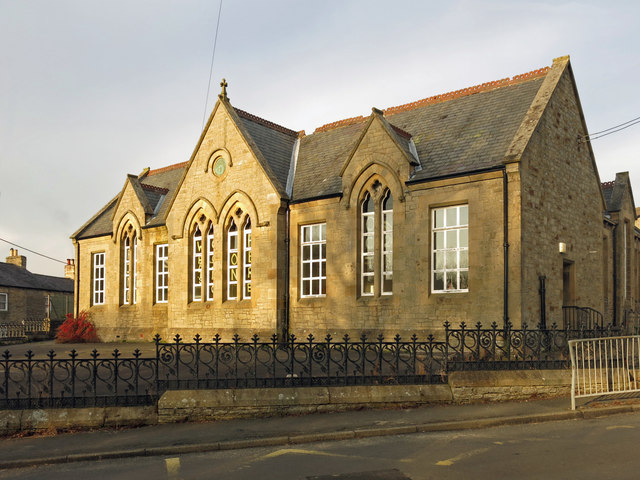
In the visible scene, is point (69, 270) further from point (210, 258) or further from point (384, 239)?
point (384, 239)

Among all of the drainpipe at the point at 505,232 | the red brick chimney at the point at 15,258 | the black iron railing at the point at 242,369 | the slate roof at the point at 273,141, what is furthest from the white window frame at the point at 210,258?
the red brick chimney at the point at 15,258

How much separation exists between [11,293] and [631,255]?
4010 centimetres

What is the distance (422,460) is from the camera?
795 cm

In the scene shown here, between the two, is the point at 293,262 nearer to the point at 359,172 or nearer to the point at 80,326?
the point at 359,172

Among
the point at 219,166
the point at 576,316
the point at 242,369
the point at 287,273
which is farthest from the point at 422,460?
the point at 219,166

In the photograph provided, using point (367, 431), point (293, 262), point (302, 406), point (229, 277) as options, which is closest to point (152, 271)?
point (229, 277)

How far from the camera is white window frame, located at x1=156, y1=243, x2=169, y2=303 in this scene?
2731cm

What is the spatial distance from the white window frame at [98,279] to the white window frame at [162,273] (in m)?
4.81

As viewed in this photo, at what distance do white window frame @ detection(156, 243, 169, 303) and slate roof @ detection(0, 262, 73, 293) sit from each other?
20.7 metres

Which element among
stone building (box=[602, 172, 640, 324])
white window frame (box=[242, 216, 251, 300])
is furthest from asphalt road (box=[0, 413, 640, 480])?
stone building (box=[602, 172, 640, 324])

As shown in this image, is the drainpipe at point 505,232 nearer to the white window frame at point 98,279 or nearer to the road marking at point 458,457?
the road marking at point 458,457

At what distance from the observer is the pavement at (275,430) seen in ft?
29.7

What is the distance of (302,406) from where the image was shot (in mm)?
11062

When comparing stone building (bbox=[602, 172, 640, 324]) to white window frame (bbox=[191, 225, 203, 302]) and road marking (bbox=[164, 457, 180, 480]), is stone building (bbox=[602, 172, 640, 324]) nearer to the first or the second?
white window frame (bbox=[191, 225, 203, 302])
